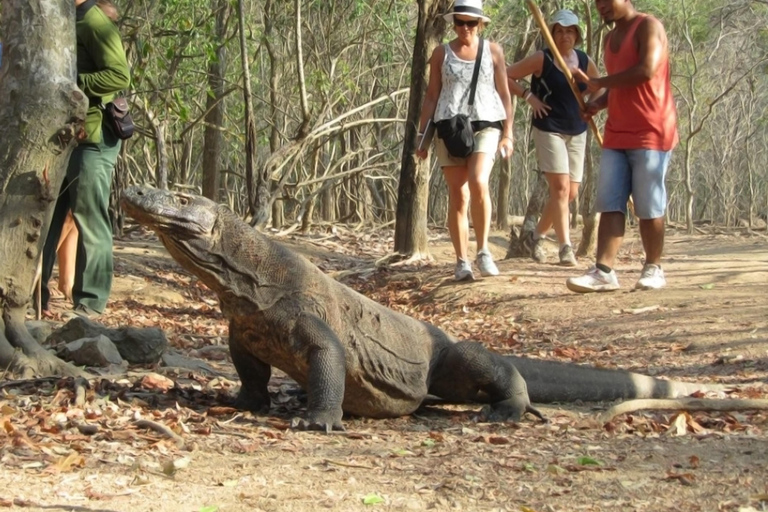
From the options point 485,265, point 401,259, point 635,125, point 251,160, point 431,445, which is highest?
point 635,125

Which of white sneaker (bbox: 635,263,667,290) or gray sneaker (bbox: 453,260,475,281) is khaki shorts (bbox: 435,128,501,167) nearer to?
gray sneaker (bbox: 453,260,475,281)

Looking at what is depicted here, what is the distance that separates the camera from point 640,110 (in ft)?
26.4

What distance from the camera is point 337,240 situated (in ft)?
54.9

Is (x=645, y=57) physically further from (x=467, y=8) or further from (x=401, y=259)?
(x=401, y=259)

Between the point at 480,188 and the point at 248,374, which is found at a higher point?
the point at 480,188

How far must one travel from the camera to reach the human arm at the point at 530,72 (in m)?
9.60

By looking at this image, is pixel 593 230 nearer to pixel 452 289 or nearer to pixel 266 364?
pixel 452 289

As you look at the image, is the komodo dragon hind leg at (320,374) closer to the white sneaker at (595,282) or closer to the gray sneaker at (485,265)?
the white sneaker at (595,282)

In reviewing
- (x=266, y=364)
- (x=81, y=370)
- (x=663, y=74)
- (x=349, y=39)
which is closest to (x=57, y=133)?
(x=81, y=370)

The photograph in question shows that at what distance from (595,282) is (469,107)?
1.78 metres

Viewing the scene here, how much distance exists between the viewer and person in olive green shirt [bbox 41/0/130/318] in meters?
7.26

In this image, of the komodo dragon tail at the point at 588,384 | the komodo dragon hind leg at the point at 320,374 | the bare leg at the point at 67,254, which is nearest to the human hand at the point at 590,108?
the komodo dragon tail at the point at 588,384

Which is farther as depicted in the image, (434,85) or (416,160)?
(416,160)

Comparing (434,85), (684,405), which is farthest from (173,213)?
(434,85)
